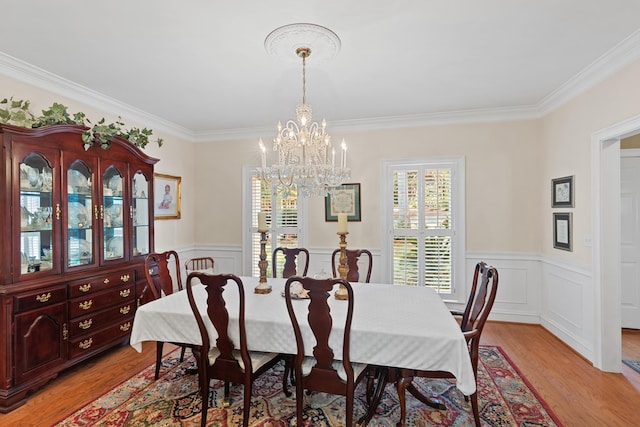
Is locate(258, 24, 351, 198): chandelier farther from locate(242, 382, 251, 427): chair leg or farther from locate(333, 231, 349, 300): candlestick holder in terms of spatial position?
locate(242, 382, 251, 427): chair leg

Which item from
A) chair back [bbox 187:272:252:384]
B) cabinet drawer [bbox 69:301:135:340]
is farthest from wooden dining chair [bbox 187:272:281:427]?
cabinet drawer [bbox 69:301:135:340]

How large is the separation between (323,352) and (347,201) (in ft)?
9.29

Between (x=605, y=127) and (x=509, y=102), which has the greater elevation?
(x=509, y=102)

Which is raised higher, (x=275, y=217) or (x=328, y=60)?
(x=328, y=60)

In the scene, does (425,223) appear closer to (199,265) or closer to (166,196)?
(199,265)

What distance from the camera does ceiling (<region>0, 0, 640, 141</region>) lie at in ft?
6.85

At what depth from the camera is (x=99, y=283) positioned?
10.3ft

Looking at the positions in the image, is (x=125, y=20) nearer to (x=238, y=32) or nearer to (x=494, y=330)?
(x=238, y=32)

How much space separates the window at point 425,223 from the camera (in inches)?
171

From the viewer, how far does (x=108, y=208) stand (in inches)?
132

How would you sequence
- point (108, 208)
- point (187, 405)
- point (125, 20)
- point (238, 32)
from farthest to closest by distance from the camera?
point (108, 208) → point (187, 405) → point (238, 32) → point (125, 20)

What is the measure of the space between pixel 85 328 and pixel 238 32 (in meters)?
2.79

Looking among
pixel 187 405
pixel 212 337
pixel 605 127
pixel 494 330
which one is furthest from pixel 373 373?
pixel 605 127

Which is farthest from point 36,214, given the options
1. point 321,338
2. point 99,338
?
point 321,338
